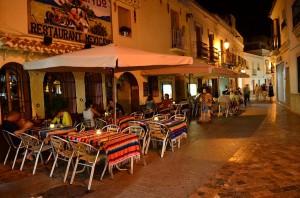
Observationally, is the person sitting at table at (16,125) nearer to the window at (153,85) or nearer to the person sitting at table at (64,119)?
the person sitting at table at (64,119)

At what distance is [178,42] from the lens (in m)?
15.8

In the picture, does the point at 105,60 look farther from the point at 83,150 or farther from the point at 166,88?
the point at 166,88

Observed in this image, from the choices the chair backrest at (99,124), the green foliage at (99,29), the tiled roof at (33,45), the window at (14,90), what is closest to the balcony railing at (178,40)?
the green foliage at (99,29)

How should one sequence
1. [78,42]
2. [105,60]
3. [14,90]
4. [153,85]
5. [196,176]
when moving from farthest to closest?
[153,85], [78,42], [14,90], [105,60], [196,176]

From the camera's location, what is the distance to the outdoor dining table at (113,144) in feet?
16.0

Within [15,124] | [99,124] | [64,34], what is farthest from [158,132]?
[64,34]

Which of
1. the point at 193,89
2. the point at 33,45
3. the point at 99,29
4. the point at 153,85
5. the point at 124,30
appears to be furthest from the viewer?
the point at 193,89

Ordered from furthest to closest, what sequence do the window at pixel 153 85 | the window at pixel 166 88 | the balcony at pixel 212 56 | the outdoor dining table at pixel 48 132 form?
the balcony at pixel 212 56, the window at pixel 166 88, the window at pixel 153 85, the outdoor dining table at pixel 48 132

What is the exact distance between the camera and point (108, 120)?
7949 mm

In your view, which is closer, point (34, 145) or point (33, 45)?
point (34, 145)

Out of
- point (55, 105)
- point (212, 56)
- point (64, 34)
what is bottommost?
point (55, 105)

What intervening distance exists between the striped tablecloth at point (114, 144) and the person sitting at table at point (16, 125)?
1772mm

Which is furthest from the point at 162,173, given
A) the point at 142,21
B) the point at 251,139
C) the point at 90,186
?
the point at 142,21

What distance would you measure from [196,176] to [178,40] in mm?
Result: 11614
